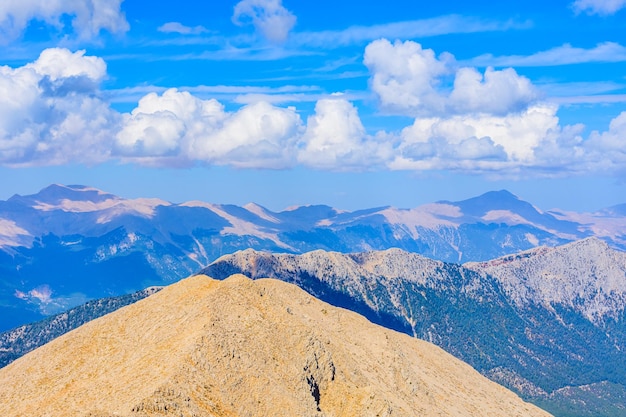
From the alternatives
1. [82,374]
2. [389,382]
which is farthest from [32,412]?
[389,382]

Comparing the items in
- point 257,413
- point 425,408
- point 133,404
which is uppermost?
point 133,404

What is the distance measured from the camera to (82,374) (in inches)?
6117

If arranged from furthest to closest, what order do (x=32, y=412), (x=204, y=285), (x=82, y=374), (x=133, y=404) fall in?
(x=204, y=285)
(x=82, y=374)
(x=32, y=412)
(x=133, y=404)

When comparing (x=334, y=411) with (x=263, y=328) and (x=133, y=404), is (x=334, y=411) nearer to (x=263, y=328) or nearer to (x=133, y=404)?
(x=263, y=328)

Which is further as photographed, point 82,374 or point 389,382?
point 389,382

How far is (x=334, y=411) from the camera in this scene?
16275 centimetres

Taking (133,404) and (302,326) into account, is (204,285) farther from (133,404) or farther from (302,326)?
(133,404)

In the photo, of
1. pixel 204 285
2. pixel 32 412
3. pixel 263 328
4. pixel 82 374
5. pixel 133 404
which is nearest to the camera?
pixel 133 404

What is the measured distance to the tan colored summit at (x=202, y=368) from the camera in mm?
139000

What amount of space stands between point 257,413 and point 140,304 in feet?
192

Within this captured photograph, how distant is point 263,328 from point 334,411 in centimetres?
2554

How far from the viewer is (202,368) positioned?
146 m

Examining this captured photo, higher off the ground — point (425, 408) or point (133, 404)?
point (133, 404)

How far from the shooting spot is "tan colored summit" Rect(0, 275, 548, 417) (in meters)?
139
